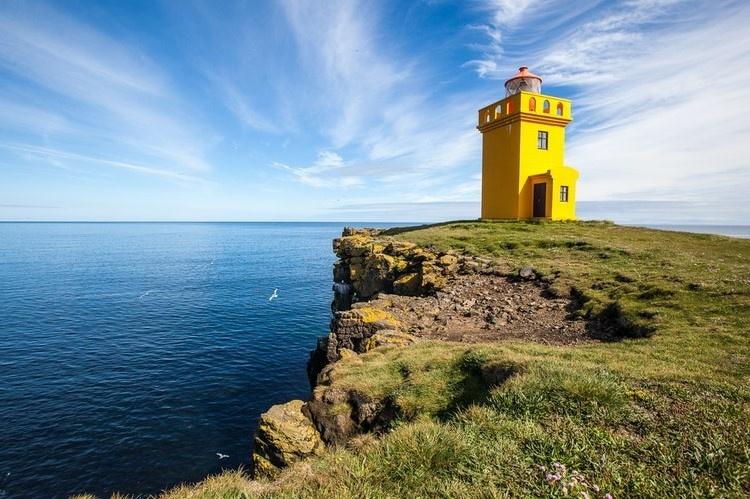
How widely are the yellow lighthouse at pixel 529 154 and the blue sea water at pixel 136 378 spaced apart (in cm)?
2532

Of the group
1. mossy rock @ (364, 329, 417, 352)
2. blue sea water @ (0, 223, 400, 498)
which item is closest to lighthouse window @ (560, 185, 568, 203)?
mossy rock @ (364, 329, 417, 352)

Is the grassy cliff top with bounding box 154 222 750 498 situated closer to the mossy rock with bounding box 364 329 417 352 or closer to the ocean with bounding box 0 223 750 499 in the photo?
the mossy rock with bounding box 364 329 417 352

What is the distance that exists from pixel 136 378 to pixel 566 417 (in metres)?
29.9

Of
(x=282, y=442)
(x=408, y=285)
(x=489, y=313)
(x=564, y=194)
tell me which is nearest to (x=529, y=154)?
(x=564, y=194)

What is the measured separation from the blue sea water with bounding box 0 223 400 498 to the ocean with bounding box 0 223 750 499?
87 millimetres

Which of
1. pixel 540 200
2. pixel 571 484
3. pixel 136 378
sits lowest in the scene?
pixel 136 378

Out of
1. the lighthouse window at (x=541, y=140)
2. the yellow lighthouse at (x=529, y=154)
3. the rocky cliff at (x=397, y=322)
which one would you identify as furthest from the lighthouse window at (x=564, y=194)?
the rocky cliff at (x=397, y=322)

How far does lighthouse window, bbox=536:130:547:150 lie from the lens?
37062mm

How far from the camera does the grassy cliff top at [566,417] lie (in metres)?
5.29

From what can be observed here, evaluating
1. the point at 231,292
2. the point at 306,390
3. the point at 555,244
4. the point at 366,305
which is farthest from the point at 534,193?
the point at 231,292

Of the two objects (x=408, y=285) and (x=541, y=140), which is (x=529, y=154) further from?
(x=408, y=285)

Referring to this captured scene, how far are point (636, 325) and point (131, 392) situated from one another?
97.1 feet

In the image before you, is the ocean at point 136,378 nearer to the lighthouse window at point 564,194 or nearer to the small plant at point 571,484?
the small plant at point 571,484

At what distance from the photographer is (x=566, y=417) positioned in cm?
680
